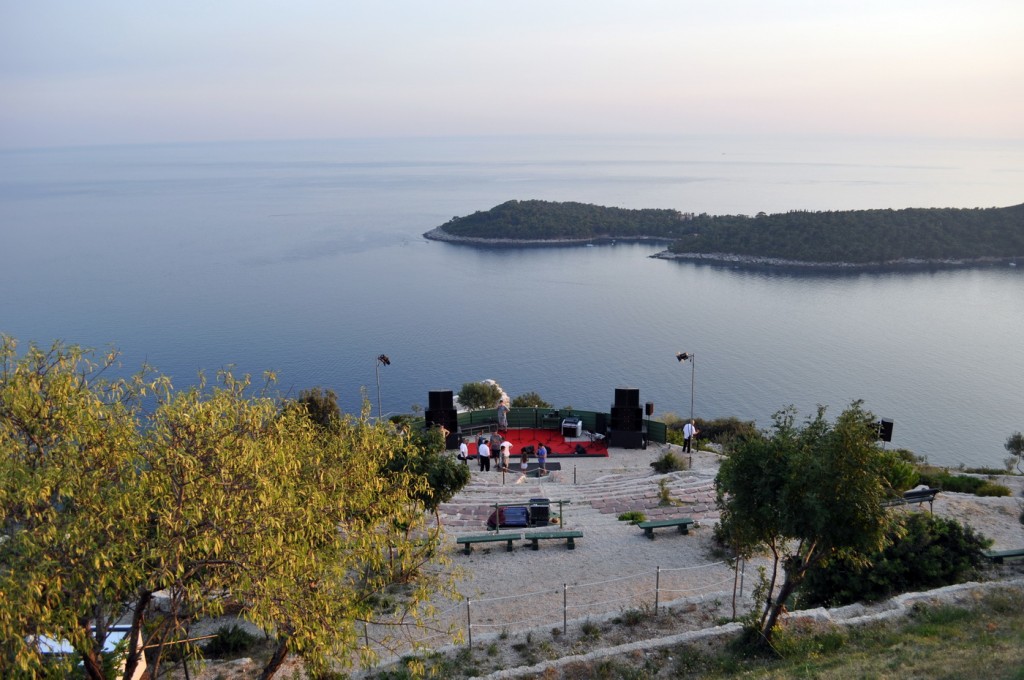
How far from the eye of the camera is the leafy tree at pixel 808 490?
9.23 metres

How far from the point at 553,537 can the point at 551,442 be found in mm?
11995

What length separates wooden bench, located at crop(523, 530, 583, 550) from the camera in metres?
15.4

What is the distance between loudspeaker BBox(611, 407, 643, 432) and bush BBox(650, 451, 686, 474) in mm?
2461

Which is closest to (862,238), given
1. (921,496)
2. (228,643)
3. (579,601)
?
(921,496)

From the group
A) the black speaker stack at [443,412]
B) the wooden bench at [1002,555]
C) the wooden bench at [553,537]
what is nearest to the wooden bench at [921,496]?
the wooden bench at [1002,555]

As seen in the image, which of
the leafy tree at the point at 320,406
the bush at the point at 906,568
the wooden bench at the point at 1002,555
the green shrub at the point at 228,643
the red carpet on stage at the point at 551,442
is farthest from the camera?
the leafy tree at the point at 320,406

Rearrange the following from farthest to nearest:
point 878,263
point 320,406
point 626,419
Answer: point 878,263 < point 320,406 < point 626,419

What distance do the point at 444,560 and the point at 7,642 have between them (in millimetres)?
5280

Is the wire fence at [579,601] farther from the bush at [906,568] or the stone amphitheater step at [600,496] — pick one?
the stone amphitheater step at [600,496]

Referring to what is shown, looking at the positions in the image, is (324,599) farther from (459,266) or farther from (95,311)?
(459,266)

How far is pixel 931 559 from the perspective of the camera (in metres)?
13.1

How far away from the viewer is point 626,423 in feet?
87.5

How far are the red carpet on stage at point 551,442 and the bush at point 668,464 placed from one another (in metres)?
2.33

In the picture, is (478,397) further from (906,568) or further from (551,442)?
(906,568)
